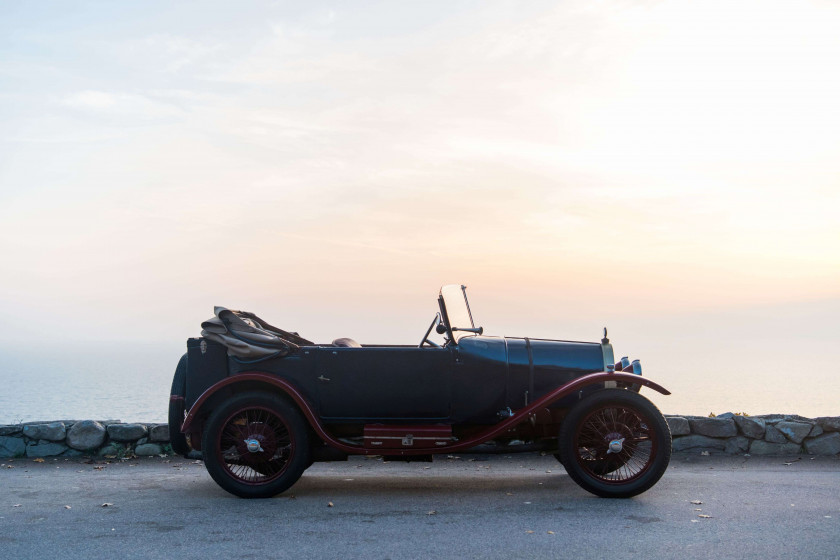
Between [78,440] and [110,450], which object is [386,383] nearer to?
[110,450]

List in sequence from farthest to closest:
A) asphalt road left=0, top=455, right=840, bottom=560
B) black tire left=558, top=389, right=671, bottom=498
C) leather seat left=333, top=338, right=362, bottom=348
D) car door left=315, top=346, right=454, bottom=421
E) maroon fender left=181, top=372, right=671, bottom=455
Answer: leather seat left=333, top=338, right=362, bottom=348
car door left=315, top=346, right=454, bottom=421
maroon fender left=181, top=372, right=671, bottom=455
black tire left=558, top=389, right=671, bottom=498
asphalt road left=0, top=455, right=840, bottom=560

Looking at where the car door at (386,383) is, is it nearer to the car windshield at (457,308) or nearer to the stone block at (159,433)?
the car windshield at (457,308)

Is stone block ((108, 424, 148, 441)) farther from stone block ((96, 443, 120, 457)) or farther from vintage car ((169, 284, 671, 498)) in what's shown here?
vintage car ((169, 284, 671, 498))

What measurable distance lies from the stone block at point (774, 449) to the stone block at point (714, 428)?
27 cm

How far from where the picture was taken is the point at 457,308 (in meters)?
7.77

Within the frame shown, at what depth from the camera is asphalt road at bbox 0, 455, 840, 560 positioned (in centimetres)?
541

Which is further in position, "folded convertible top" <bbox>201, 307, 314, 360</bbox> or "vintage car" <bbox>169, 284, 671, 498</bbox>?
"folded convertible top" <bbox>201, 307, 314, 360</bbox>

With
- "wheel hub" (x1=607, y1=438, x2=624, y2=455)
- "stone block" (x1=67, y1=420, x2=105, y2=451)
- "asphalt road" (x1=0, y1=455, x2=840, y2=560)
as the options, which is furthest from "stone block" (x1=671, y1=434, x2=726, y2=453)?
"stone block" (x1=67, y1=420, x2=105, y2=451)

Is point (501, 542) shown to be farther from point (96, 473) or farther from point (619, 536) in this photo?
point (96, 473)

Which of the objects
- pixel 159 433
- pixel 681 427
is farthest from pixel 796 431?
pixel 159 433

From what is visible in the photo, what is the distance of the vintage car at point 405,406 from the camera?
23.1 ft

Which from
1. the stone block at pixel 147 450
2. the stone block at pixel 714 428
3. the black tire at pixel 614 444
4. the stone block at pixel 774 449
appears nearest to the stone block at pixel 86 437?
the stone block at pixel 147 450

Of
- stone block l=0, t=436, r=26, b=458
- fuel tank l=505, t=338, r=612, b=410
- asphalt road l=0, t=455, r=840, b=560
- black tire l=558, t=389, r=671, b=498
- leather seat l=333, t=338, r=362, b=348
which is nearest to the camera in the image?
asphalt road l=0, t=455, r=840, b=560

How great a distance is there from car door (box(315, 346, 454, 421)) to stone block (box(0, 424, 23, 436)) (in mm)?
4209
